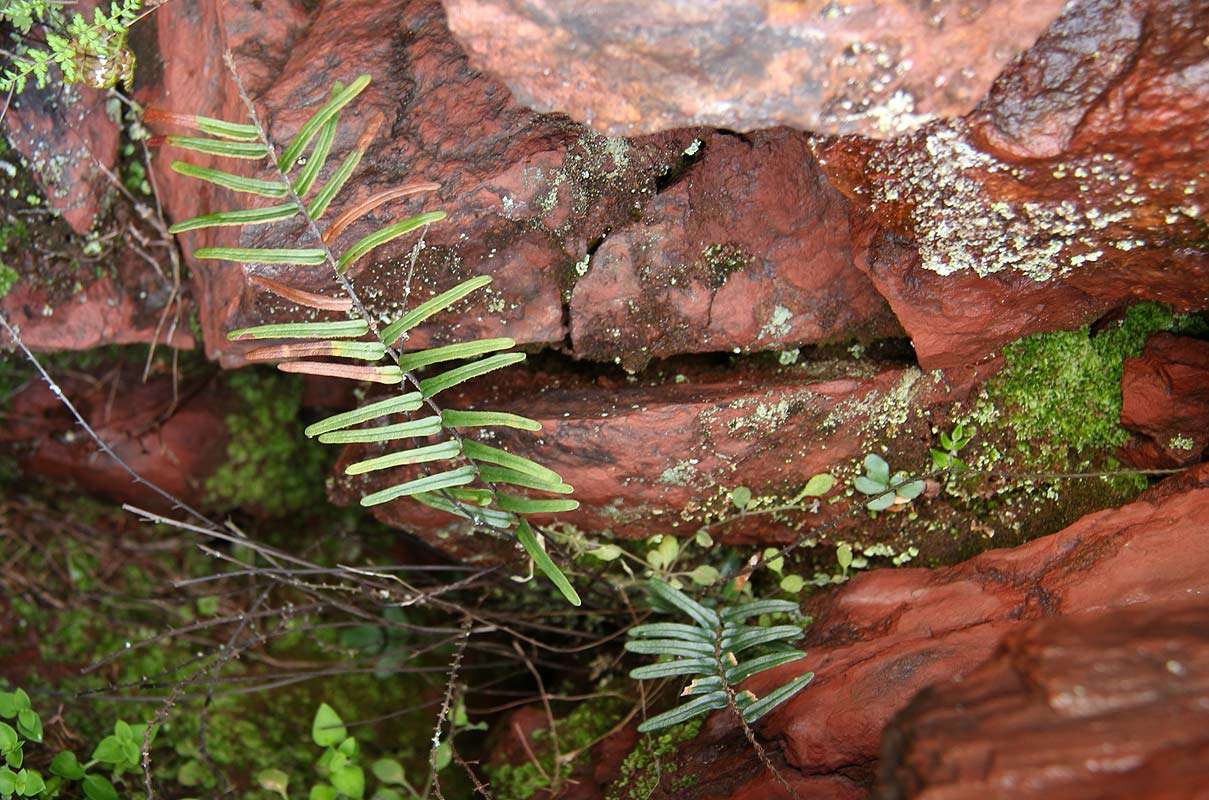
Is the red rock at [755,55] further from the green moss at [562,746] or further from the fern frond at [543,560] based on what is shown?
the green moss at [562,746]

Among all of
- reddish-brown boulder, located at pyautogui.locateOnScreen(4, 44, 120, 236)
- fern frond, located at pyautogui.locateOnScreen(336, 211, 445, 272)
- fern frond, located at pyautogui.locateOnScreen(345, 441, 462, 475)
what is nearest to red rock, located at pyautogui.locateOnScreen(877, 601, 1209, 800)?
fern frond, located at pyautogui.locateOnScreen(345, 441, 462, 475)

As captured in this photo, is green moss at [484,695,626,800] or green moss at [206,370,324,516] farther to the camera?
green moss at [206,370,324,516]

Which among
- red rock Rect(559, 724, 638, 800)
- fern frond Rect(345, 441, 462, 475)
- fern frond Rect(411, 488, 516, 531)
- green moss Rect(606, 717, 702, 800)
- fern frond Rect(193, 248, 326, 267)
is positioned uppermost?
fern frond Rect(193, 248, 326, 267)

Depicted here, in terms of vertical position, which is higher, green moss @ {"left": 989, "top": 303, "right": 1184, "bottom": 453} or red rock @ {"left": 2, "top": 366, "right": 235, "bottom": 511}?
green moss @ {"left": 989, "top": 303, "right": 1184, "bottom": 453}

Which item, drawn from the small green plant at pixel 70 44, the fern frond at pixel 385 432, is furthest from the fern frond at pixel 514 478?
the small green plant at pixel 70 44

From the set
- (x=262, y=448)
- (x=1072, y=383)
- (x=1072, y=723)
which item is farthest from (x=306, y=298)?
(x=1072, y=383)

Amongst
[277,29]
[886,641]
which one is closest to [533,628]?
[886,641]

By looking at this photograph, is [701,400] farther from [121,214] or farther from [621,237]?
[121,214]

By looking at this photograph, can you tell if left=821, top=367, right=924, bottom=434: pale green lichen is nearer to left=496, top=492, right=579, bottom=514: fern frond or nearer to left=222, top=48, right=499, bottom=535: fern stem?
left=496, top=492, right=579, bottom=514: fern frond
